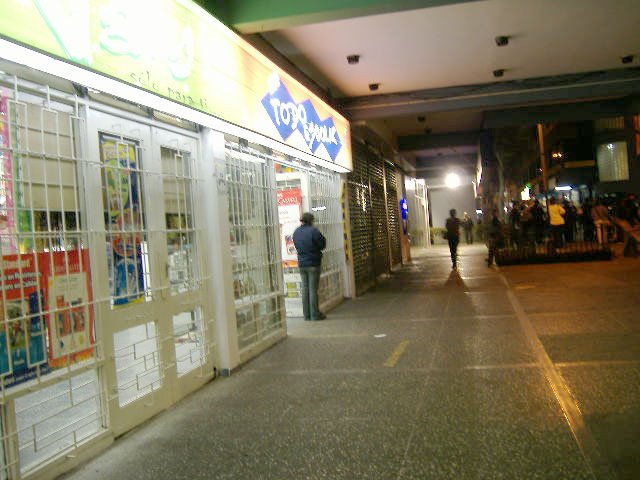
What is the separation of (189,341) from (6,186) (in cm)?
263

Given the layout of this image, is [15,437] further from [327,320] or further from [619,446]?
[327,320]

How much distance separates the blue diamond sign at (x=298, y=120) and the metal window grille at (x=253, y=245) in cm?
57

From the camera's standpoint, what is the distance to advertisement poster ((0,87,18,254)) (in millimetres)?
3531

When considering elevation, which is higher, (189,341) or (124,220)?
(124,220)

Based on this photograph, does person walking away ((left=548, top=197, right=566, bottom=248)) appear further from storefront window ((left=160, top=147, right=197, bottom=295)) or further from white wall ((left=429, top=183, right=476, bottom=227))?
white wall ((left=429, top=183, right=476, bottom=227))

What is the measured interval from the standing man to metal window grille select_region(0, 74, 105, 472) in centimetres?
505

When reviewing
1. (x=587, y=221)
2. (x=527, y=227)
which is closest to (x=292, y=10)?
(x=527, y=227)

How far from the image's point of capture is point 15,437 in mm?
3434

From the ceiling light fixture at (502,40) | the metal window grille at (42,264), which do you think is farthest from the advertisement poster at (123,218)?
the ceiling light fixture at (502,40)

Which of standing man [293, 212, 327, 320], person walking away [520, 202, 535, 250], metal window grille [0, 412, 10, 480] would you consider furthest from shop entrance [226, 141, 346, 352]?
person walking away [520, 202, 535, 250]

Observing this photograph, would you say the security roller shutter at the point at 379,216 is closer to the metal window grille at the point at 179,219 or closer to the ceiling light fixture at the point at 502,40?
the ceiling light fixture at the point at 502,40

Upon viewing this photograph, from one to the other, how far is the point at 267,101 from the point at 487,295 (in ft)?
20.3

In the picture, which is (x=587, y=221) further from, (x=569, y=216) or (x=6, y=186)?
(x=6, y=186)

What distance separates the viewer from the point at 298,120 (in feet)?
26.7
